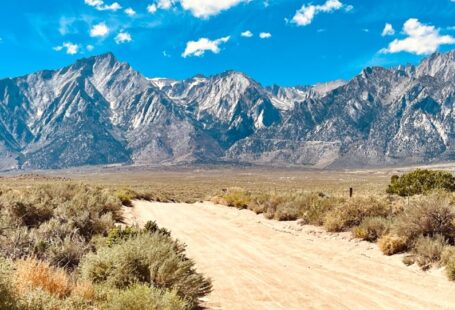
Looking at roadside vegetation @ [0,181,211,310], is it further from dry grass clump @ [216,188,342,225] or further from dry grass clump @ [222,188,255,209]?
dry grass clump @ [222,188,255,209]

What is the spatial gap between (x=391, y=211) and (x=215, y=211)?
1574 cm

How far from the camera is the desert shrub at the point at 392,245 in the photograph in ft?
56.0

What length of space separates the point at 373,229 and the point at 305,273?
20.2ft

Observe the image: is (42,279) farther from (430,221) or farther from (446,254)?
(430,221)

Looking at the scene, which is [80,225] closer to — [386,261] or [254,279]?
[254,279]

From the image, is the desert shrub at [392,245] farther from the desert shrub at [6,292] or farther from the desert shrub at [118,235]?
the desert shrub at [6,292]

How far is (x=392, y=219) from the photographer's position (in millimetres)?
20125

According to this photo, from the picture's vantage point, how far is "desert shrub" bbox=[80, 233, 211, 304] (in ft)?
32.1

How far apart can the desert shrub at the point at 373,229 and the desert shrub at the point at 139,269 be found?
1044cm

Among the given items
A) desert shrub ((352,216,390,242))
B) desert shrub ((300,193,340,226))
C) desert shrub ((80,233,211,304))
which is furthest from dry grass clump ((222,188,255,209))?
desert shrub ((80,233,211,304))

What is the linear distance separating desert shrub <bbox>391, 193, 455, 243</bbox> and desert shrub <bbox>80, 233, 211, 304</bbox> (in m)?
9.32

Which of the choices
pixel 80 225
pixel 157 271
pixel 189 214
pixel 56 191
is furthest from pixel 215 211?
pixel 157 271

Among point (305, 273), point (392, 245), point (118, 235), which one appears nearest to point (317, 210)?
point (392, 245)

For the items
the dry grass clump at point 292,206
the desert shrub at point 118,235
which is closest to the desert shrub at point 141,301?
the desert shrub at point 118,235
